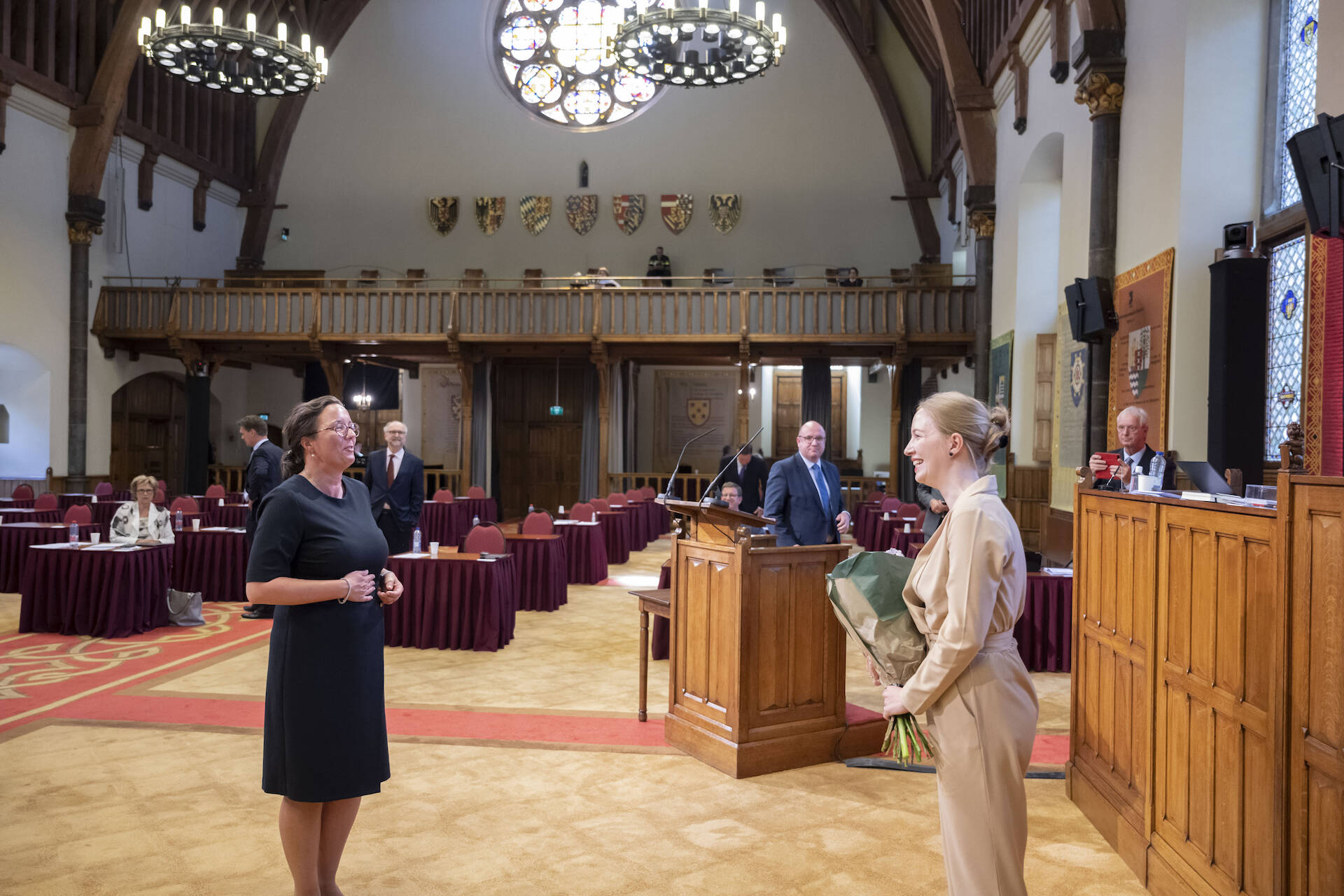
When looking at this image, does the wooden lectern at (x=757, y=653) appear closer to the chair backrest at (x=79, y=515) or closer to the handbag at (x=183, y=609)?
the handbag at (x=183, y=609)

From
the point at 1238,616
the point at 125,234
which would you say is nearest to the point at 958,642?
the point at 1238,616

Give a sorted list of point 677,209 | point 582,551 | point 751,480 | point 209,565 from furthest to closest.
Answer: point 677,209 → point 751,480 → point 582,551 → point 209,565

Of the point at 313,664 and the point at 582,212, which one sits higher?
the point at 582,212

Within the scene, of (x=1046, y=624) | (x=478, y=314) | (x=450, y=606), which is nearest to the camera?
(x=1046, y=624)

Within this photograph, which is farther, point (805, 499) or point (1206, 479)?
point (805, 499)

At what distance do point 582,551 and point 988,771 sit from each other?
309 inches

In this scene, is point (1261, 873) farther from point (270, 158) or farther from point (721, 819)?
point (270, 158)

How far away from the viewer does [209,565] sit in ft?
26.8

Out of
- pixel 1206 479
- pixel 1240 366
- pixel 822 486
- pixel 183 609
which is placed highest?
pixel 1240 366

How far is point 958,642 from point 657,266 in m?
15.4

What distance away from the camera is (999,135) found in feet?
37.6

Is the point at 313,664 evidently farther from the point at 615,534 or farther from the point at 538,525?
the point at 615,534

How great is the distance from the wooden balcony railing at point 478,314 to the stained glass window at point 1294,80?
783cm

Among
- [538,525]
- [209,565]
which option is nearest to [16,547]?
[209,565]
